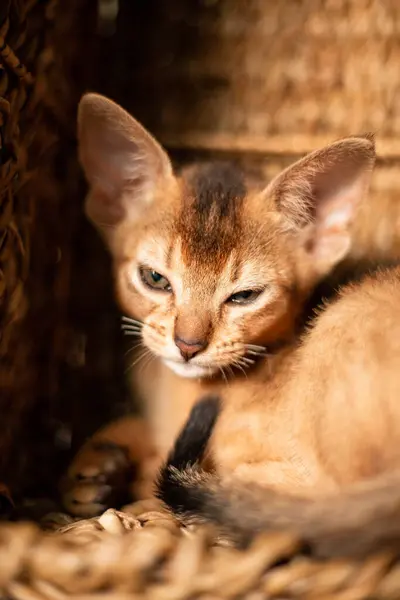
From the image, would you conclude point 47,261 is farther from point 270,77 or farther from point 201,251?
point 270,77

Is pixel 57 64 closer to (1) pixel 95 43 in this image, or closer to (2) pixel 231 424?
(1) pixel 95 43

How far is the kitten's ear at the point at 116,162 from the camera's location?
1.21 meters

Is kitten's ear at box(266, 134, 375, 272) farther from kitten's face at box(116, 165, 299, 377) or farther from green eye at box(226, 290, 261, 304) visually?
green eye at box(226, 290, 261, 304)

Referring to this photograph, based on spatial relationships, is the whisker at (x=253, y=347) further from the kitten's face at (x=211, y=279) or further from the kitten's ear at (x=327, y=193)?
the kitten's ear at (x=327, y=193)

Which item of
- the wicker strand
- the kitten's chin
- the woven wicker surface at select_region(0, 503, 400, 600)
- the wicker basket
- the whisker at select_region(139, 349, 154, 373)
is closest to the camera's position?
the woven wicker surface at select_region(0, 503, 400, 600)

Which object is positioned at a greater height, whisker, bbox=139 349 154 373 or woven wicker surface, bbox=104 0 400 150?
woven wicker surface, bbox=104 0 400 150

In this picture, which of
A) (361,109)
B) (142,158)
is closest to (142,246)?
(142,158)

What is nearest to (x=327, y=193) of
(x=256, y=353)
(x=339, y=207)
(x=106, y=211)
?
(x=339, y=207)

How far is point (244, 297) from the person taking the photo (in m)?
1.16

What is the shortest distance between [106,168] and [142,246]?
0.68 feet

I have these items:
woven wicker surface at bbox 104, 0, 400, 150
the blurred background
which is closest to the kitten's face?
the blurred background

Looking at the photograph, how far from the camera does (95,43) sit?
1.59 metres

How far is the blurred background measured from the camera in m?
1.46

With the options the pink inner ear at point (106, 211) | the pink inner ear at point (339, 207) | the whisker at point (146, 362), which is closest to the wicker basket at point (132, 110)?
the pink inner ear at point (106, 211)
